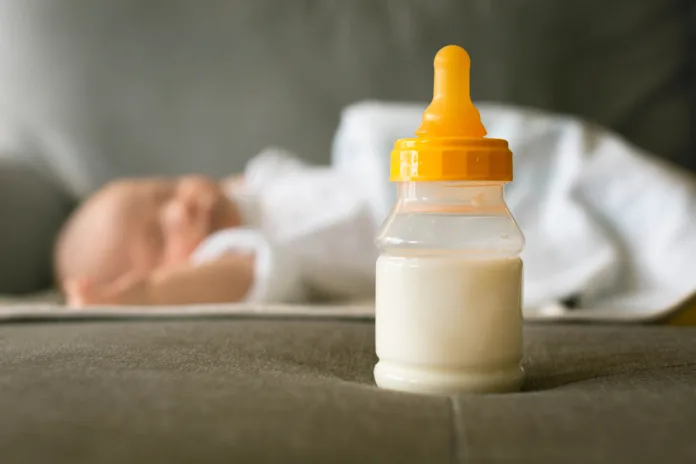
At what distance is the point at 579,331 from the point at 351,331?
20 centimetres

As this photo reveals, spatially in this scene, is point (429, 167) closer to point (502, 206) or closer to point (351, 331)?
point (502, 206)

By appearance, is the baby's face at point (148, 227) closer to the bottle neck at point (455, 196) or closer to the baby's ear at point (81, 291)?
the baby's ear at point (81, 291)

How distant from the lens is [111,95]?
1.30 m

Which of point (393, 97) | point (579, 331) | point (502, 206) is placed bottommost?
point (579, 331)

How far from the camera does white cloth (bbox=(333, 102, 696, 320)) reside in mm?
944

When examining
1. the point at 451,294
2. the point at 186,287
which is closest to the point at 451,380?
the point at 451,294

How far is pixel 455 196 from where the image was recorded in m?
0.44

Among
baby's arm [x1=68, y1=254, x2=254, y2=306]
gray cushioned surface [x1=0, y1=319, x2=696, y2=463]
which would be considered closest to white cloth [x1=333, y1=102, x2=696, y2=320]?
baby's arm [x1=68, y1=254, x2=254, y2=306]

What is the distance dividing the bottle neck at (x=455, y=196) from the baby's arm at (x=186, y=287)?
595mm

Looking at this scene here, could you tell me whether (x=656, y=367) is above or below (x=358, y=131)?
below

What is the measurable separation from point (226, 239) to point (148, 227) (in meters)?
0.17

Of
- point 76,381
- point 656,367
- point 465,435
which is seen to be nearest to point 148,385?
point 76,381

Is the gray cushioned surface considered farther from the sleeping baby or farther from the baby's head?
→ the baby's head

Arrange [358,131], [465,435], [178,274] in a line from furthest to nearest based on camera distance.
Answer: [358,131] → [178,274] → [465,435]
